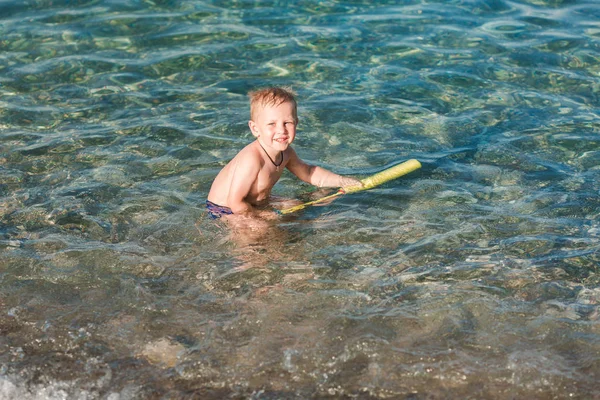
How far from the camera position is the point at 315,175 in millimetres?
6621

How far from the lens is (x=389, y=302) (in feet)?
15.8

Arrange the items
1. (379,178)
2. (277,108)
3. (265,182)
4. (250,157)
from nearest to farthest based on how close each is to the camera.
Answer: (277,108)
(250,157)
(265,182)
(379,178)

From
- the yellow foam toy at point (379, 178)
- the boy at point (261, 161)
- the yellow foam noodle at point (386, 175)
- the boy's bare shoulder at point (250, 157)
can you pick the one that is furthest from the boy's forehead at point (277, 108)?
the yellow foam noodle at point (386, 175)

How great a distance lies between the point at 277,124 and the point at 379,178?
3.73 feet

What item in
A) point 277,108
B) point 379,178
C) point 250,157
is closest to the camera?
point 277,108

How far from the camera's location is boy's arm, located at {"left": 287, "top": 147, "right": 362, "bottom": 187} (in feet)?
21.4

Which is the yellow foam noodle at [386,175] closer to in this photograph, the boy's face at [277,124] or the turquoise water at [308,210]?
the turquoise water at [308,210]

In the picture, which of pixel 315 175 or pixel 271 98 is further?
pixel 315 175

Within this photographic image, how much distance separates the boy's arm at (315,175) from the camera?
654 centimetres

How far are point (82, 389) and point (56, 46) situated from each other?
6483 mm

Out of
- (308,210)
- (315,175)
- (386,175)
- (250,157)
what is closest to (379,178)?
(386,175)

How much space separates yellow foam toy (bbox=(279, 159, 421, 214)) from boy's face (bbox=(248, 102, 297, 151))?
0.62 metres

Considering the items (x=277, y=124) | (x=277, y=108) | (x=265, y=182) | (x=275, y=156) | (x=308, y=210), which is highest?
(x=277, y=108)

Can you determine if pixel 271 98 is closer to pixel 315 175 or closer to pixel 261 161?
Result: pixel 261 161
